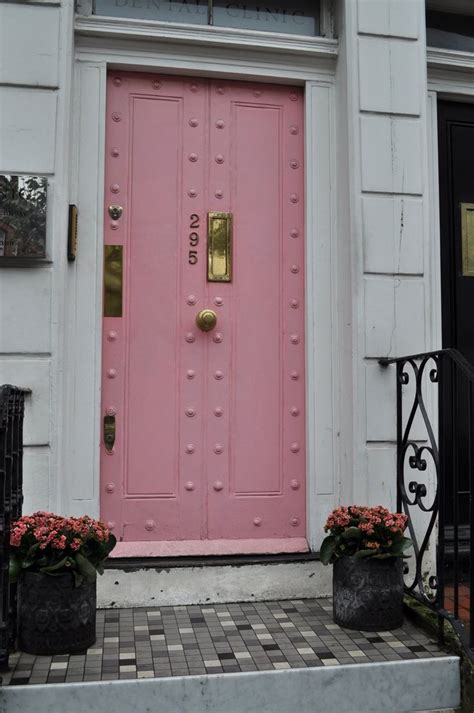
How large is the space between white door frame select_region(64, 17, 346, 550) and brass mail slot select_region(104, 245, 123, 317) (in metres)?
0.04

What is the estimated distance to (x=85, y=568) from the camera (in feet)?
9.34

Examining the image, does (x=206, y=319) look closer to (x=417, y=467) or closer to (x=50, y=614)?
(x=417, y=467)

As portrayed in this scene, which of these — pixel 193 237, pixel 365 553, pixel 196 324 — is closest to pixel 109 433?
pixel 196 324

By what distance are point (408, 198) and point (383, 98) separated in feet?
1.79

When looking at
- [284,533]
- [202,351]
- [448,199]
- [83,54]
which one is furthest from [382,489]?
[83,54]

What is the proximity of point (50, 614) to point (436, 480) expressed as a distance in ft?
5.96

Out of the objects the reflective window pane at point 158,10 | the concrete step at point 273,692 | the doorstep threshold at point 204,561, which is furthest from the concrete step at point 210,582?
the reflective window pane at point 158,10

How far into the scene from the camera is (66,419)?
355 cm

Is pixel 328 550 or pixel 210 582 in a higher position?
pixel 328 550

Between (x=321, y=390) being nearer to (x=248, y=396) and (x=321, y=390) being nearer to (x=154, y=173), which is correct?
(x=248, y=396)

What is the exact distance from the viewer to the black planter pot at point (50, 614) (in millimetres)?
2840

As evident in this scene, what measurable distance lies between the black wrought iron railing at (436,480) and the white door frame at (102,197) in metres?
0.38

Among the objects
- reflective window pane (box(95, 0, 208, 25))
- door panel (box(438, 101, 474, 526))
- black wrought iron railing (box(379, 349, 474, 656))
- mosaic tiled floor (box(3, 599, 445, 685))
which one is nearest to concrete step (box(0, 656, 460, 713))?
mosaic tiled floor (box(3, 599, 445, 685))

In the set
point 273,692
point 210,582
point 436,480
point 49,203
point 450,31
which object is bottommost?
point 273,692
